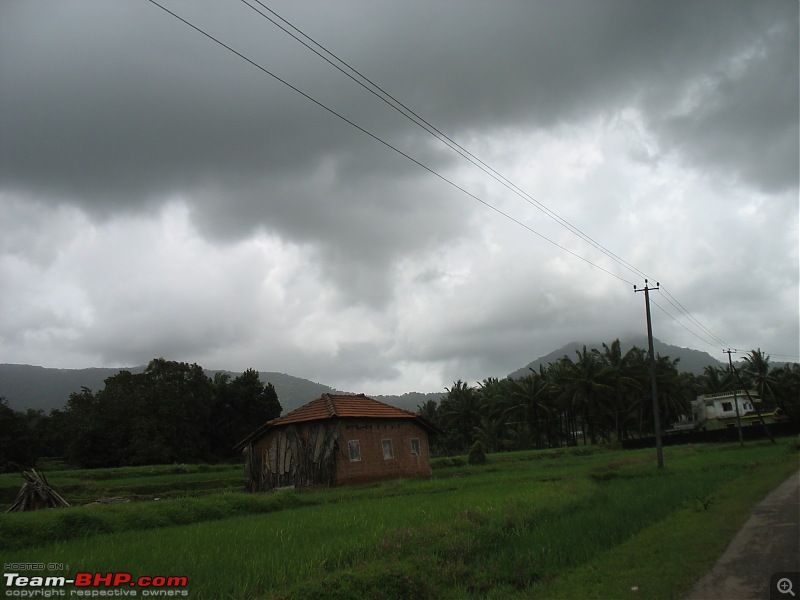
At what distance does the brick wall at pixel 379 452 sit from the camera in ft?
90.4

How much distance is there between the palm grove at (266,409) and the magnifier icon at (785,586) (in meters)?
53.9

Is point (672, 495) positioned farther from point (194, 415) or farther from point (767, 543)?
point (194, 415)

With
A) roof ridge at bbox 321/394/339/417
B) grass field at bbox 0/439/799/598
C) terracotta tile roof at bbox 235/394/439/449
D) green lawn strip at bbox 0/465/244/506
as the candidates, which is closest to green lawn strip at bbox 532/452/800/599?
grass field at bbox 0/439/799/598

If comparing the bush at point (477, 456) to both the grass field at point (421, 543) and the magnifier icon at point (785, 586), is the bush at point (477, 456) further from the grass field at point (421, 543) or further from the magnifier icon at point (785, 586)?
the magnifier icon at point (785, 586)

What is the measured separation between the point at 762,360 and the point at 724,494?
2543 inches

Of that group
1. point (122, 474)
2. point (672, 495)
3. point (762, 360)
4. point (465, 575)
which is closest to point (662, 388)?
point (762, 360)

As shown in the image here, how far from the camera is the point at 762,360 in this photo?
2736 inches

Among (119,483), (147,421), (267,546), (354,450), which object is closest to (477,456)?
(354,450)

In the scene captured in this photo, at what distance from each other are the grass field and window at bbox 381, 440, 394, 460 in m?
13.0

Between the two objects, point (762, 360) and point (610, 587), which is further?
point (762, 360)

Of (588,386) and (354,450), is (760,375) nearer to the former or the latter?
(588,386)

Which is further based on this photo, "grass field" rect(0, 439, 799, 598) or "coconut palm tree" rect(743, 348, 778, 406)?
"coconut palm tree" rect(743, 348, 778, 406)

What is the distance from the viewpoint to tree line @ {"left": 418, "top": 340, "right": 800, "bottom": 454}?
62000 millimetres

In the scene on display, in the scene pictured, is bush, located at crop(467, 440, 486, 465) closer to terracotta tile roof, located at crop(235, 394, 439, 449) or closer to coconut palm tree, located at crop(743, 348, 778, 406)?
terracotta tile roof, located at crop(235, 394, 439, 449)
